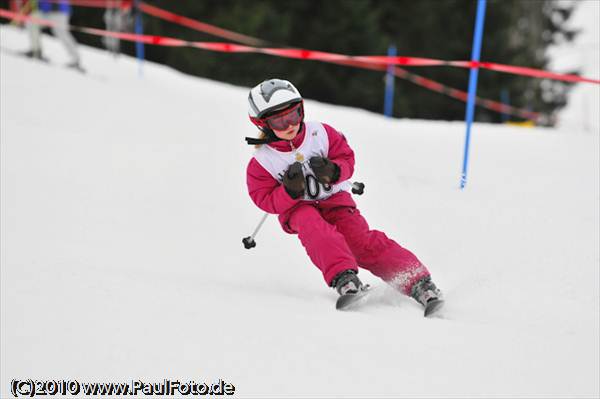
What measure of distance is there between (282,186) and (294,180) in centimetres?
11

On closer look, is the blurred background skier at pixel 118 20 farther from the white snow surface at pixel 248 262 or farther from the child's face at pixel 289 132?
the child's face at pixel 289 132

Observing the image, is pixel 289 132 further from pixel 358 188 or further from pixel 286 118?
pixel 358 188

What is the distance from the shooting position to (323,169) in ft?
11.8

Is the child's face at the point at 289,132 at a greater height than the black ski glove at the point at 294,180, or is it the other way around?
the child's face at the point at 289,132

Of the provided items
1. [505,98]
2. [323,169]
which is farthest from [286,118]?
[505,98]

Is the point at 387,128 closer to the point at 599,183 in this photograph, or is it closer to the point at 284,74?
the point at 599,183

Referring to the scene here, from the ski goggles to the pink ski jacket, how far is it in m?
0.12

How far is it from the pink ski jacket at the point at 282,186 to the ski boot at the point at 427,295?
2.05ft

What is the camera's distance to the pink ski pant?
352 centimetres

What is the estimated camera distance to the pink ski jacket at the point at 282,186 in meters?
3.71

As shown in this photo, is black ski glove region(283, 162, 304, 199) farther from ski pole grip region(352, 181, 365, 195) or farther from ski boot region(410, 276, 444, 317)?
ski boot region(410, 276, 444, 317)

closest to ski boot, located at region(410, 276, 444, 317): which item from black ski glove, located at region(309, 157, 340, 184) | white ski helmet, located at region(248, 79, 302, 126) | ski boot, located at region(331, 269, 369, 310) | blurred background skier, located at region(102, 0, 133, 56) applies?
ski boot, located at region(331, 269, 369, 310)

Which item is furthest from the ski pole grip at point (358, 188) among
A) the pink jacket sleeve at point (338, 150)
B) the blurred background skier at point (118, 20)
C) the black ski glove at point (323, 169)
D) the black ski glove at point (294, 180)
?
the blurred background skier at point (118, 20)

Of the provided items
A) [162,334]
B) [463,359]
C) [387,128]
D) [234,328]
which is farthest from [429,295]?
[387,128]
